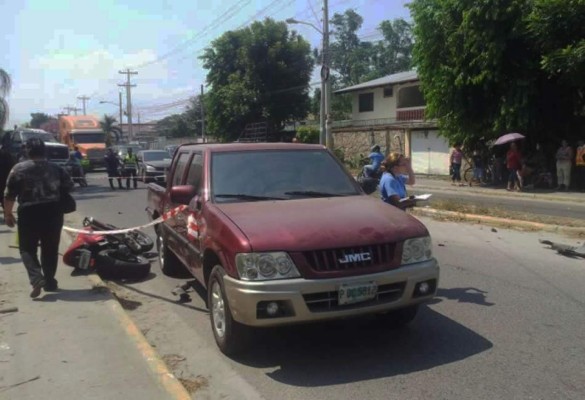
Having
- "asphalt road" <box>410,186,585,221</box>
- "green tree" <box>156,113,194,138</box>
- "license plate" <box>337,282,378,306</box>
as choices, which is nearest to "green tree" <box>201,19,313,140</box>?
"asphalt road" <box>410,186,585,221</box>

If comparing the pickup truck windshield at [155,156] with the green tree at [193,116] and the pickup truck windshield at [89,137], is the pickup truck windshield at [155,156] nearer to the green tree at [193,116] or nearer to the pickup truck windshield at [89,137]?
the pickup truck windshield at [89,137]

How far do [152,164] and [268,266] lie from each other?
23042 mm

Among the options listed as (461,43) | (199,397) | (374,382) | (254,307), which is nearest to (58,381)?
(199,397)

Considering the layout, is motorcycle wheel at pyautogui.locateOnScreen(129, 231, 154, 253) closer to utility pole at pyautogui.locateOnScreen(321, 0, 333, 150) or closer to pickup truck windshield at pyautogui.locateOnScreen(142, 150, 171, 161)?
pickup truck windshield at pyautogui.locateOnScreen(142, 150, 171, 161)

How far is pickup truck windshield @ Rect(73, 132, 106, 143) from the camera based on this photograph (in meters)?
39.8

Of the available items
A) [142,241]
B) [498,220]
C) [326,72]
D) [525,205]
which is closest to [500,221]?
[498,220]

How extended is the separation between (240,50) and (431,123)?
19.2 meters

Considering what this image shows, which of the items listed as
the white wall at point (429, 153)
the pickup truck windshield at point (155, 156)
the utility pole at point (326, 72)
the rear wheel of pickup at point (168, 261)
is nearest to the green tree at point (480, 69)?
the white wall at point (429, 153)

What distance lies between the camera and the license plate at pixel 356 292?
451 centimetres

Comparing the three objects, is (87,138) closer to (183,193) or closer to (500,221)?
(500,221)

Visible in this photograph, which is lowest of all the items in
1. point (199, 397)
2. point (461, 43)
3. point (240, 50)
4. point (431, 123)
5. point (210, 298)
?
point (199, 397)

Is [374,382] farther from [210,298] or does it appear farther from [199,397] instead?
[210,298]

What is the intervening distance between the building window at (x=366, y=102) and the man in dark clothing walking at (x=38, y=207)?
3933 centimetres

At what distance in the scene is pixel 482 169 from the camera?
2397 centimetres
